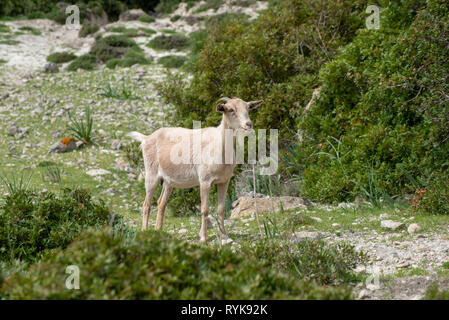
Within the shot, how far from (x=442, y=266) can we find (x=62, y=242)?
4.63m

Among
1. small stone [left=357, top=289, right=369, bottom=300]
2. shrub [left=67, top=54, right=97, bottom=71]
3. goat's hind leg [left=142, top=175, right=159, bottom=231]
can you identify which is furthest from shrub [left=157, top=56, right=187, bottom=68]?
small stone [left=357, top=289, right=369, bottom=300]

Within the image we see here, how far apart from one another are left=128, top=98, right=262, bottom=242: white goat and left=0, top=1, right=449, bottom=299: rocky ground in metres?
0.73

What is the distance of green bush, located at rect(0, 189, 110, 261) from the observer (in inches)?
247

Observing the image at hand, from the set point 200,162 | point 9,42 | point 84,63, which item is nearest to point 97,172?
point 200,162

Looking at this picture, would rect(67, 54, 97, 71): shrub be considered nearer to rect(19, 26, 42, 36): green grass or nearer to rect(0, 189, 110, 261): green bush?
rect(19, 26, 42, 36): green grass

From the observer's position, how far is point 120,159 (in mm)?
14312

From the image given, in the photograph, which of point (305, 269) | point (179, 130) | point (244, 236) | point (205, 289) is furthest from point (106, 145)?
point (205, 289)

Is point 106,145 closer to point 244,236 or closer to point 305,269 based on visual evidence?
point 244,236

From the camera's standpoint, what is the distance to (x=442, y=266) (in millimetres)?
5816

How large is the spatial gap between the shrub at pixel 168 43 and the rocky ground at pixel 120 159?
1.05 meters

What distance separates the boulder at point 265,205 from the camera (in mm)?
9391

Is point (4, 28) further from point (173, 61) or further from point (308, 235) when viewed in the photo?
point (308, 235)
